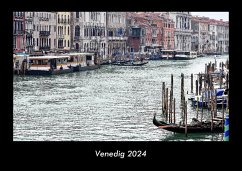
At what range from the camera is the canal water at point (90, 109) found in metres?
4.02

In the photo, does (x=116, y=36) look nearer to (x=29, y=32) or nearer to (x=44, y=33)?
(x=44, y=33)

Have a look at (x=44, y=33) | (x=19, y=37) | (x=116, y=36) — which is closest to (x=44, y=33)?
(x=44, y=33)

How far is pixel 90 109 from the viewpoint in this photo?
221 inches

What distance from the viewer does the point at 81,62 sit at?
1080 cm

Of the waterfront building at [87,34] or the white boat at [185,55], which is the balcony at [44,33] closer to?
the waterfront building at [87,34]

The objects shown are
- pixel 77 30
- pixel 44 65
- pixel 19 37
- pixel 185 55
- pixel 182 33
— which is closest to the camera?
pixel 44 65

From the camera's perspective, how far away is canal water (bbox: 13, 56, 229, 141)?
4.02 metres

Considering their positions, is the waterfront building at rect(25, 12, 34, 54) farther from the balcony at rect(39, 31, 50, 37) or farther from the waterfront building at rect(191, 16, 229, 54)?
the waterfront building at rect(191, 16, 229, 54)

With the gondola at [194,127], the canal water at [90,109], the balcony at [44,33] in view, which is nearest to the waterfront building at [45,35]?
the balcony at [44,33]

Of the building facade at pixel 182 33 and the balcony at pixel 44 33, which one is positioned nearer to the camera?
the balcony at pixel 44 33

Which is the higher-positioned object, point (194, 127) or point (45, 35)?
point (45, 35)

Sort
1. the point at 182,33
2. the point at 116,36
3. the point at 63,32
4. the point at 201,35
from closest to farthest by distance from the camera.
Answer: the point at 63,32, the point at 116,36, the point at 182,33, the point at 201,35
